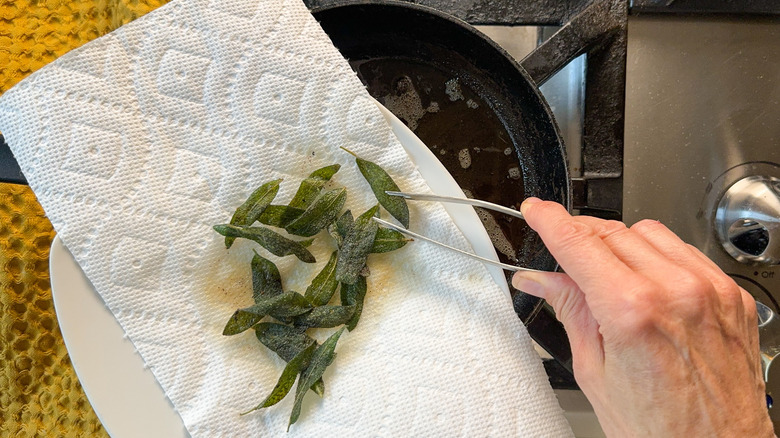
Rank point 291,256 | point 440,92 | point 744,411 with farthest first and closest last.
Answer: point 440,92 → point 291,256 → point 744,411

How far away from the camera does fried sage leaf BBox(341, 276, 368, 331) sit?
489mm

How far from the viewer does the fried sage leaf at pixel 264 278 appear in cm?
48

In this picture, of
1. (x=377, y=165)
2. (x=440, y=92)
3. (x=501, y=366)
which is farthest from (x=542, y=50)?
(x=501, y=366)

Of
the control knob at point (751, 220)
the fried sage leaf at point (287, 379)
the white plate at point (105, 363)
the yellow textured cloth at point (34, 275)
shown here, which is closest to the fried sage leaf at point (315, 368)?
the fried sage leaf at point (287, 379)

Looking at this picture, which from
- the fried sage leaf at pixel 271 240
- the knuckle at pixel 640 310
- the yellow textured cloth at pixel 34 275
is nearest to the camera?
the knuckle at pixel 640 310

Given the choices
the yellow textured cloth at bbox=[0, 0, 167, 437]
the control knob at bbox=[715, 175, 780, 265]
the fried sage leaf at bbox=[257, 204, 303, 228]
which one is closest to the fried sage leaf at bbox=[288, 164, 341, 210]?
the fried sage leaf at bbox=[257, 204, 303, 228]

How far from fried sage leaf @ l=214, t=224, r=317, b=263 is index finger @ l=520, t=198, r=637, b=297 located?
0.23m

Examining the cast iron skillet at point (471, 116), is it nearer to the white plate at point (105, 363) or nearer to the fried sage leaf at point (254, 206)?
the fried sage leaf at point (254, 206)

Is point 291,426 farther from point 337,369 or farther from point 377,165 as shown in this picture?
point 377,165

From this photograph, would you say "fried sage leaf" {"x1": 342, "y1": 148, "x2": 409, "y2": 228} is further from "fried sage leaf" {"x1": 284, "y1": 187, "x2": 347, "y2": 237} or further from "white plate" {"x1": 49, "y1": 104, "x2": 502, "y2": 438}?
"white plate" {"x1": 49, "y1": 104, "x2": 502, "y2": 438}

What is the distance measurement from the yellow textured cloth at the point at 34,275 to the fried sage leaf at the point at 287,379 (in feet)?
1.00

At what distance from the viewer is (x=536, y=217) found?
1.37 ft

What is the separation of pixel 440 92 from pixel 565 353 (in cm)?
38

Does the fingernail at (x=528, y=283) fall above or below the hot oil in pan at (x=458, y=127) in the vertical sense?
below
